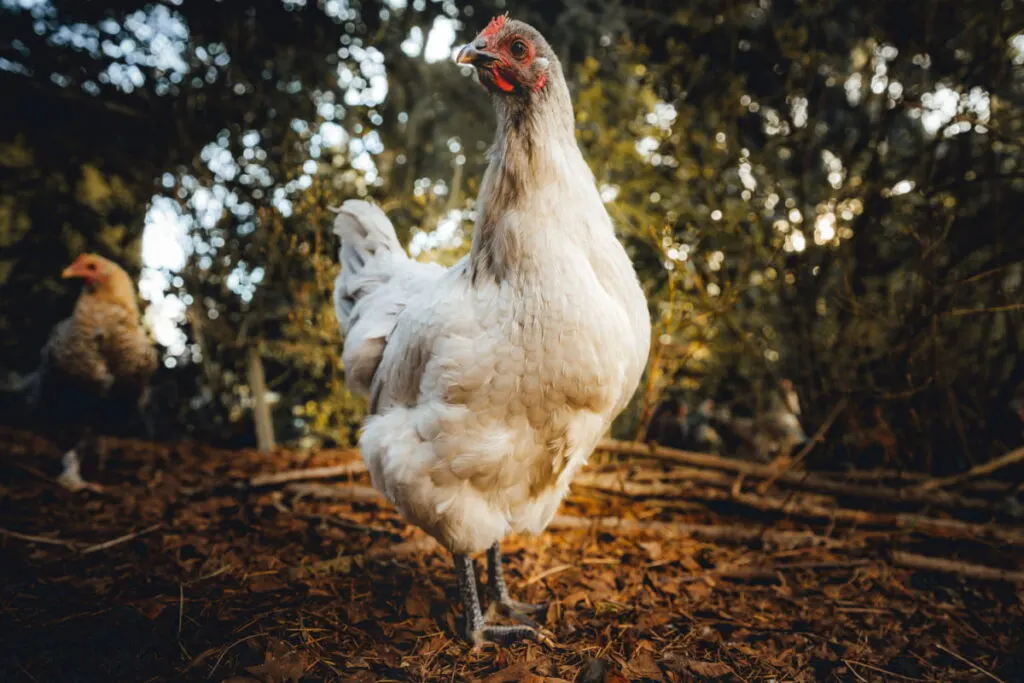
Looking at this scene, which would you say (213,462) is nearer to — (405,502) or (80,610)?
(80,610)

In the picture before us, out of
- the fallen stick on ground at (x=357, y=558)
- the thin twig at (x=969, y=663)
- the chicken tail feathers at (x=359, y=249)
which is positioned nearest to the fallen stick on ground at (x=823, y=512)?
the thin twig at (x=969, y=663)

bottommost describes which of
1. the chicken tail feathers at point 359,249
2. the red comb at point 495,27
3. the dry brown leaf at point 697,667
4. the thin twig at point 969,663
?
the dry brown leaf at point 697,667

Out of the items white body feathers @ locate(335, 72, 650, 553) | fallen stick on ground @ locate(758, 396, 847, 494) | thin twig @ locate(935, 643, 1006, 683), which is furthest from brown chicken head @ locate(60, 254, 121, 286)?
thin twig @ locate(935, 643, 1006, 683)

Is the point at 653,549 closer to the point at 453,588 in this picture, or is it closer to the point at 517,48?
the point at 453,588

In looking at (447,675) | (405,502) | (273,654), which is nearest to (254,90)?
(405,502)

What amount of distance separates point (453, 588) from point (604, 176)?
2.35 metres

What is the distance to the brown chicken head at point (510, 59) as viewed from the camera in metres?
1.53

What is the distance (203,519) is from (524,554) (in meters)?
1.60

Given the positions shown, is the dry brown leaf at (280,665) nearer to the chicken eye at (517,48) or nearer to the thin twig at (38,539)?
the thin twig at (38,539)

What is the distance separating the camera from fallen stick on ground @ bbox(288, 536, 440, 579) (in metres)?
2.17

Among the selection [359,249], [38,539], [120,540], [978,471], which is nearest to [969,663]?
[978,471]

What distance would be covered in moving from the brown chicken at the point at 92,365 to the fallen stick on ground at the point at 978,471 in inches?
172

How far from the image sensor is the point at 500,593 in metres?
2.06

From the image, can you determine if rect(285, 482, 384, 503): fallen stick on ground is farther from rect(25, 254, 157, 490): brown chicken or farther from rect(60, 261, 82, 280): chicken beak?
rect(60, 261, 82, 280): chicken beak
